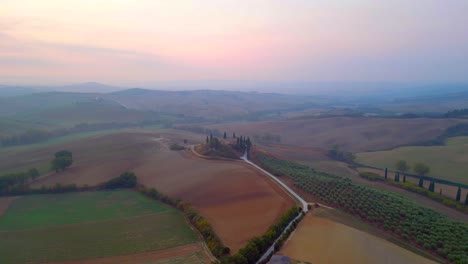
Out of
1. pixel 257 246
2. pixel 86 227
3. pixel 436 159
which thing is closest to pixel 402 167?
pixel 436 159

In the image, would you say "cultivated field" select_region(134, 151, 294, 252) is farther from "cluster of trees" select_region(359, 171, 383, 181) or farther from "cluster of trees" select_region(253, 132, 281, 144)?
"cluster of trees" select_region(253, 132, 281, 144)

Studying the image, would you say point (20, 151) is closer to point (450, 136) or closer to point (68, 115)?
point (68, 115)

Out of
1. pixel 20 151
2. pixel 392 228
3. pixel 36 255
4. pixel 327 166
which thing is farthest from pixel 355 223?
pixel 20 151


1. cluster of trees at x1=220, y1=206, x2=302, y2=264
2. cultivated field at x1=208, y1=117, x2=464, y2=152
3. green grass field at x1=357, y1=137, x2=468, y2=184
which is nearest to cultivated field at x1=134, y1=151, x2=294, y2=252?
cluster of trees at x1=220, y1=206, x2=302, y2=264

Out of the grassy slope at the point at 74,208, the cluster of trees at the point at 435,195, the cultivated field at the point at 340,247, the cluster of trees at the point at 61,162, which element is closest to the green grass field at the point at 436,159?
the cluster of trees at the point at 435,195

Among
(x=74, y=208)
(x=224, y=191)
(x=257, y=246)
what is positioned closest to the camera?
(x=257, y=246)

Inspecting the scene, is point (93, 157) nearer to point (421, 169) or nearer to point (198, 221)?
point (198, 221)
